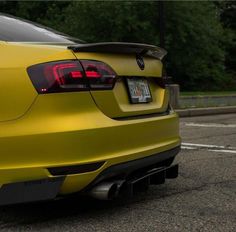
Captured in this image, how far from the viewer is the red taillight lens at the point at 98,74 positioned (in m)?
3.71

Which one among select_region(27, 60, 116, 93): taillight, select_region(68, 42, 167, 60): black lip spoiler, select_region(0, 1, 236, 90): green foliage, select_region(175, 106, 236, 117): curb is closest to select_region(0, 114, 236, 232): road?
select_region(27, 60, 116, 93): taillight

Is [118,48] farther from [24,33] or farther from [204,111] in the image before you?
[204,111]

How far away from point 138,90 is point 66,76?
2.38 ft

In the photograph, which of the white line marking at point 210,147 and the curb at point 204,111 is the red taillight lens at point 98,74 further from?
the curb at point 204,111

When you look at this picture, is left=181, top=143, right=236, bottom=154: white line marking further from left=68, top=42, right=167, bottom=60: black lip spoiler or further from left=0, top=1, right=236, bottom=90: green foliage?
left=0, top=1, right=236, bottom=90: green foliage

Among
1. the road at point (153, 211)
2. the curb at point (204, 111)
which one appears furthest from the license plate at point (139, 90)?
the curb at point (204, 111)

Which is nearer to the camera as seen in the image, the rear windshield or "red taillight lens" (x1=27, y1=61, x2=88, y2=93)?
"red taillight lens" (x1=27, y1=61, x2=88, y2=93)

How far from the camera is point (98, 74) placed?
376 centimetres

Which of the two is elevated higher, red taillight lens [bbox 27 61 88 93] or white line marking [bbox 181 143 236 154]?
red taillight lens [bbox 27 61 88 93]

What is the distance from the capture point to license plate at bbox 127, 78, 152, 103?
13.3 ft

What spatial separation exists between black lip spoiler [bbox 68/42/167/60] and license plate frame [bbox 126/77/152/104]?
0.21 m

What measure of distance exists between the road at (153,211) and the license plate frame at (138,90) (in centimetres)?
82

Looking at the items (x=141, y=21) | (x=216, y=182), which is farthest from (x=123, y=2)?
(x=216, y=182)

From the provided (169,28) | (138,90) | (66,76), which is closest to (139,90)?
(138,90)
